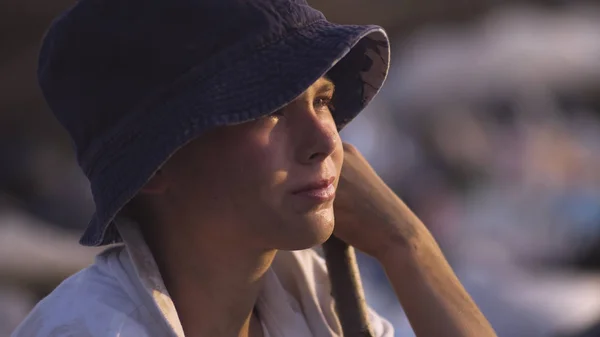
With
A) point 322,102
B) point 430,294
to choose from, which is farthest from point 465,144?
point 322,102

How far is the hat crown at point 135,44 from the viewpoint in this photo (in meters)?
1.01

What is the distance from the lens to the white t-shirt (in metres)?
1.05

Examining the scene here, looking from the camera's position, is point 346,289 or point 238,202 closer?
point 238,202

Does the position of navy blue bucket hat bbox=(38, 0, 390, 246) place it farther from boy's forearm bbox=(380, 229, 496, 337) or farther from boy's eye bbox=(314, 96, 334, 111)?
boy's forearm bbox=(380, 229, 496, 337)

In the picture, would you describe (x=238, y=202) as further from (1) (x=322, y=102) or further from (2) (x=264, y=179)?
(1) (x=322, y=102)

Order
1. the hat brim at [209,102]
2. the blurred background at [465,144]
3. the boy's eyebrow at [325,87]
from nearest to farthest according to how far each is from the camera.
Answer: the hat brim at [209,102] → the boy's eyebrow at [325,87] → the blurred background at [465,144]

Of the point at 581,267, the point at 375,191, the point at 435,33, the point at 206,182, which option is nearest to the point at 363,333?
the point at 375,191

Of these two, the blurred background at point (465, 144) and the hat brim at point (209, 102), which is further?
the blurred background at point (465, 144)

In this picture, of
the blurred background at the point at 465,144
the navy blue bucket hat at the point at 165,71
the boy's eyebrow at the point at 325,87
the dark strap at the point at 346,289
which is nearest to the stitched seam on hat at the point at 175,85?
the navy blue bucket hat at the point at 165,71

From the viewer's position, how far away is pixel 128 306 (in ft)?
3.50

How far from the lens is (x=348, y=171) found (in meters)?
1.31

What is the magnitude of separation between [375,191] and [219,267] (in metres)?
0.29

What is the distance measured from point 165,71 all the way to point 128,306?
0.28 metres

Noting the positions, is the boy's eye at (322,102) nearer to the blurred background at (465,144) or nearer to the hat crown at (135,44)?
the hat crown at (135,44)
